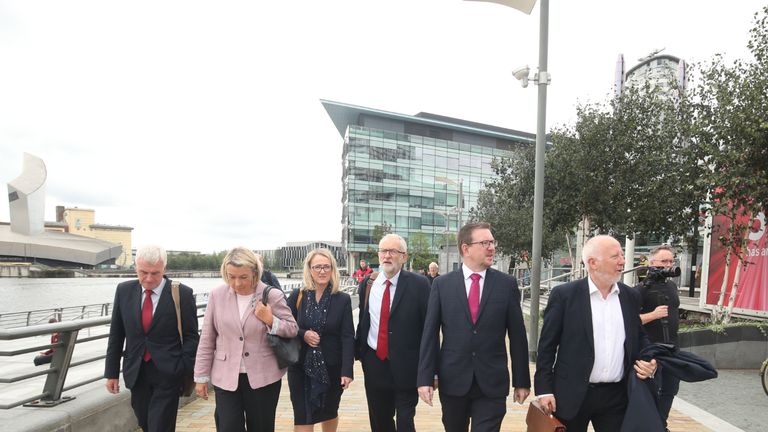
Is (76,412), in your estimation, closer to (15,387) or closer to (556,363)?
(556,363)

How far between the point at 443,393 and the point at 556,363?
777 mm

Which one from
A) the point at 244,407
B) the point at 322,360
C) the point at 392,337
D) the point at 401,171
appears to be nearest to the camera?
the point at 244,407

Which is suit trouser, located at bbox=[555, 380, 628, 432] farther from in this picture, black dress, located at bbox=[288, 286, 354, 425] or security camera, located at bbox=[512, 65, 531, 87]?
security camera, located at bbox=[512, 65, 531, 87]

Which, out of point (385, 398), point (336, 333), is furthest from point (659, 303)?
point (336, 333)

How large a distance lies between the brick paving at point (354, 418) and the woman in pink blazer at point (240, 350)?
1674 millimetres

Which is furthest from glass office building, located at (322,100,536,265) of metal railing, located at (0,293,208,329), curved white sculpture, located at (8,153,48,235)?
curved white sculpture, located at (8,153,48,235)

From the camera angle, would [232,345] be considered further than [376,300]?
No

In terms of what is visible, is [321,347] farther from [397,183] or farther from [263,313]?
[397,183]

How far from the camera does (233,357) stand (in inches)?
134

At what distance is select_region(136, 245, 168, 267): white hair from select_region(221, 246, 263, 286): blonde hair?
17.9 inches

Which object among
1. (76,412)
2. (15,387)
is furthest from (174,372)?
(15,387)

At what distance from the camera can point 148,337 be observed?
11.4 ft

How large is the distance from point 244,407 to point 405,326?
1.32 metres

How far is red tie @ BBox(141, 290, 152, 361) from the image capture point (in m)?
3.46
